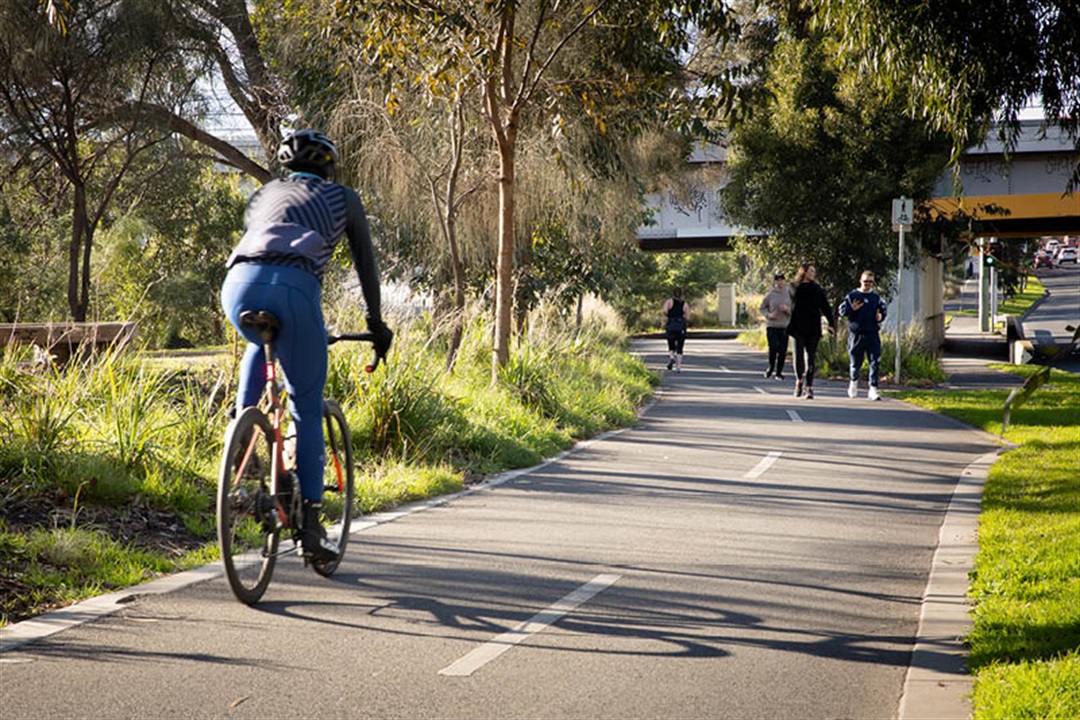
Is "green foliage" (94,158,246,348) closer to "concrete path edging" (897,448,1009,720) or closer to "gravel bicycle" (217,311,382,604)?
"concrete path edging" (897,448,1009,720)

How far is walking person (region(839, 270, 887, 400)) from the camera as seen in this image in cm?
1978

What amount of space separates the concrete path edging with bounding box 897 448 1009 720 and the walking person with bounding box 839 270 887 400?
409 inches

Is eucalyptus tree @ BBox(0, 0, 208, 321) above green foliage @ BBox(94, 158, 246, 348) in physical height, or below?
above

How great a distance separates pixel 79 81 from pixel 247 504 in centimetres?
1953

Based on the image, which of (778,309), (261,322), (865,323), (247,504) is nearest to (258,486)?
(247,504)

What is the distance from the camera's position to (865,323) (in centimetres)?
1995

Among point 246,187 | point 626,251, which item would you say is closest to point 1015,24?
point 626,251

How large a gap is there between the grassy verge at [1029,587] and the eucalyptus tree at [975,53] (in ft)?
5.91

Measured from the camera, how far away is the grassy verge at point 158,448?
22.1 ft

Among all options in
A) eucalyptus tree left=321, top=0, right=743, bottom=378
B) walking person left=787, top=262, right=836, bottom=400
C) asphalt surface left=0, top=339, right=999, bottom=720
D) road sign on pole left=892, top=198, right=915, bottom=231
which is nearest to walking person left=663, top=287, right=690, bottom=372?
road sign on pole left=892, top=198, right=915, bottom=231

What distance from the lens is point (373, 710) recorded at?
4.59 meters

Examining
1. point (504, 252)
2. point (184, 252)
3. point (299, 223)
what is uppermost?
point (184, 252)

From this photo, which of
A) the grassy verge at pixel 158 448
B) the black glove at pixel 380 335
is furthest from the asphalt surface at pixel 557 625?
the black glove at pixel 380 335

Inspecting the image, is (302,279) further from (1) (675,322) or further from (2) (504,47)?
(1) (675,322)
